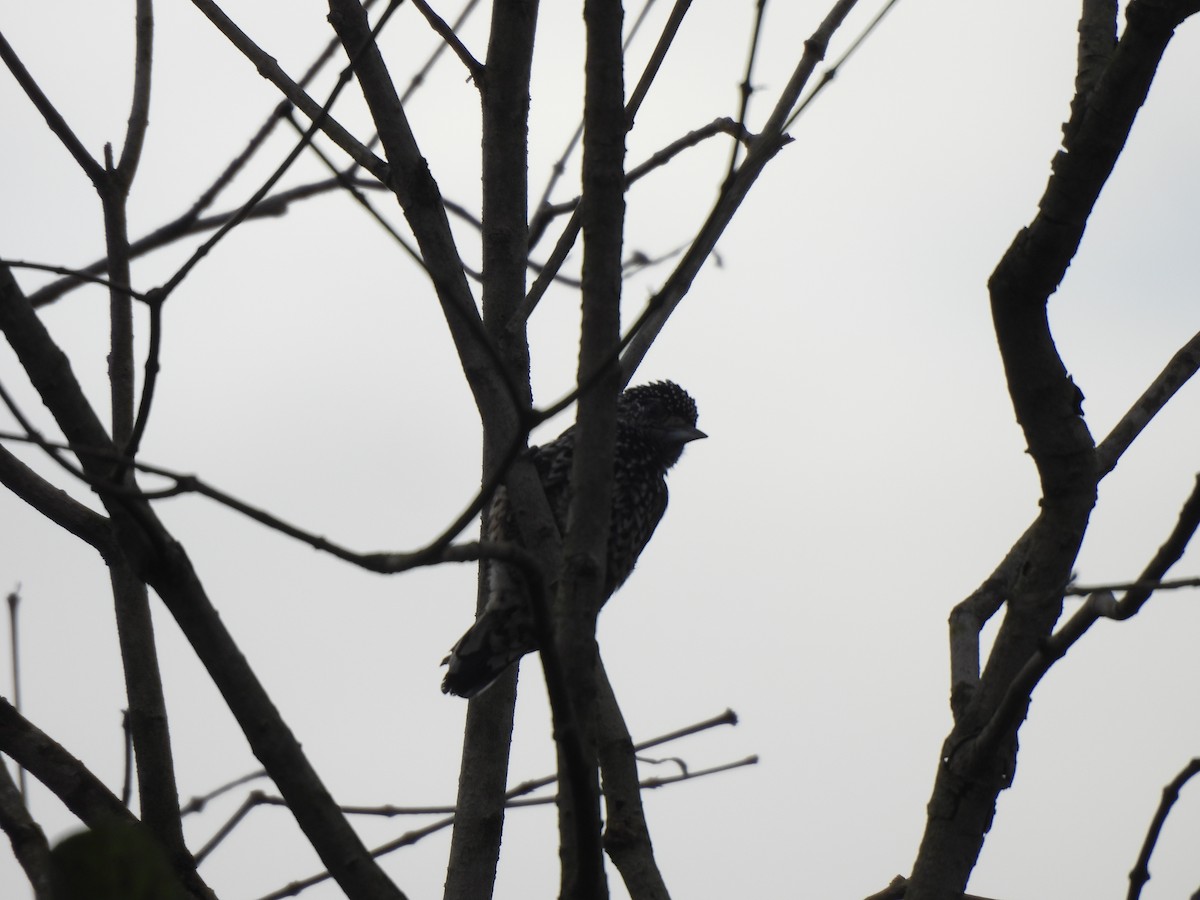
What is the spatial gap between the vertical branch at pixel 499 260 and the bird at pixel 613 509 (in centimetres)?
30

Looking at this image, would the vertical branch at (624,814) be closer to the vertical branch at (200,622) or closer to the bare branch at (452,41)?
the vertical branch at (200,622)

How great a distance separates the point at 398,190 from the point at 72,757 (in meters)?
1.61

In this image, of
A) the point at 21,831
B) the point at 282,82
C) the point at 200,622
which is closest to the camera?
the point at 200,622

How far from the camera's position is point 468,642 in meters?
4.93

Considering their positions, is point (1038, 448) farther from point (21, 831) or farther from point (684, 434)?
point (684, 434)

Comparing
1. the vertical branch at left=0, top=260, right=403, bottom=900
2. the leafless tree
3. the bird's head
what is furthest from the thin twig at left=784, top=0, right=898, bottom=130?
the bird's head

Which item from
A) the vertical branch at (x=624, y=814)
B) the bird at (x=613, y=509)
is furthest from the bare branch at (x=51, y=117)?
the vertical branch at (x=624, y=814)

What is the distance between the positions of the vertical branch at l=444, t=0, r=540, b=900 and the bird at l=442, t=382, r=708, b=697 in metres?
0.30

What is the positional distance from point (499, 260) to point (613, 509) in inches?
90.8

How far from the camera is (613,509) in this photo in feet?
19.8

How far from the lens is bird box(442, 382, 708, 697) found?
15.5 ft

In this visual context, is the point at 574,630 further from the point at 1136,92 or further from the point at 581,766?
the point at 1136,92

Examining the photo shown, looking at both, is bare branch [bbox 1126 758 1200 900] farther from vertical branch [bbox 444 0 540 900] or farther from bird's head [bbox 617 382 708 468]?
bird's head [bbox 617 382 708 468]

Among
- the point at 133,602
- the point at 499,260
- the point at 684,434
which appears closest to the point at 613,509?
the point at 684,434
